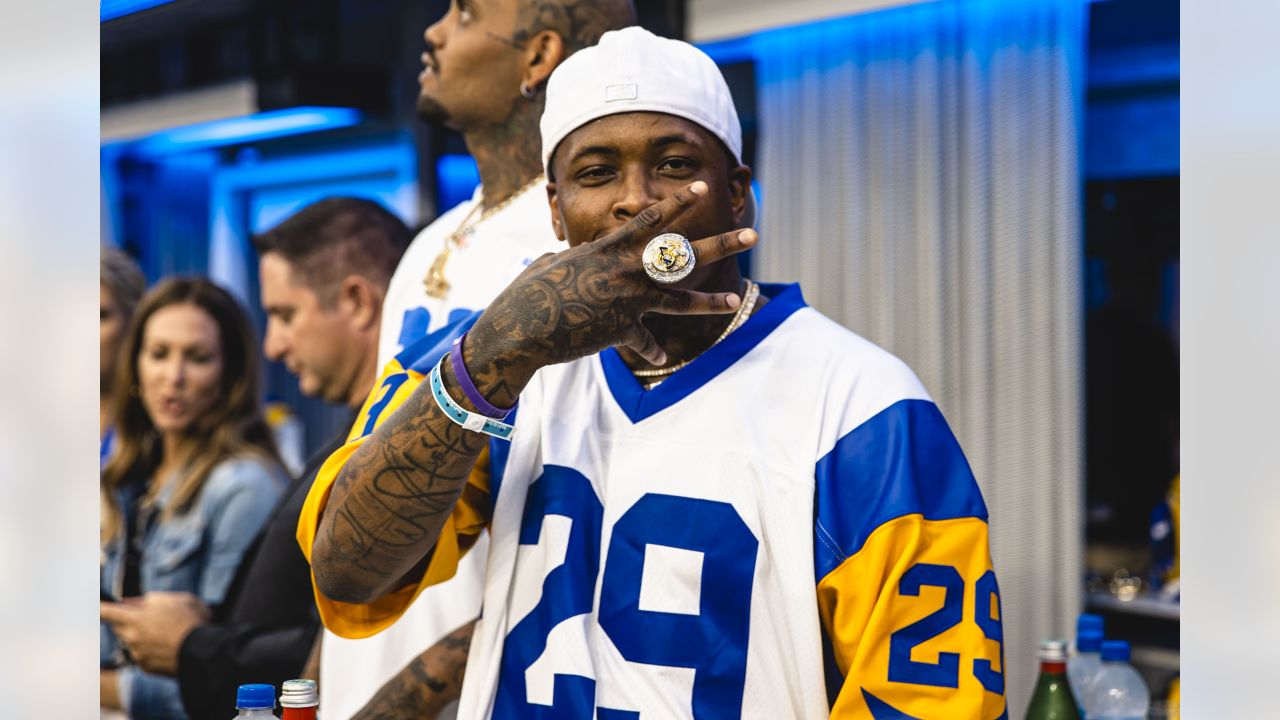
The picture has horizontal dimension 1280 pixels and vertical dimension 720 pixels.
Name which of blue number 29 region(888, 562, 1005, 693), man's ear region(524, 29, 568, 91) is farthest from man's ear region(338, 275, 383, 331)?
blue number 29 region(888, 562, 1005, 693)

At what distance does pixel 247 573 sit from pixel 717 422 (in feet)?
5.57

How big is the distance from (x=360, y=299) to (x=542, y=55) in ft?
3.52

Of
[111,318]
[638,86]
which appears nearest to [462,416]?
[638,86]

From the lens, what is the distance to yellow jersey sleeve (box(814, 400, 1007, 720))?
3.98 ft

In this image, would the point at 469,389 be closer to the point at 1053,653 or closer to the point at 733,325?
the point at 733,325

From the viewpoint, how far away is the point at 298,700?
1242mm

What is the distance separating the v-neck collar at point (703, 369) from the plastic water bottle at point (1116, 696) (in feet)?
3.62

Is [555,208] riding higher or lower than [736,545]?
higher

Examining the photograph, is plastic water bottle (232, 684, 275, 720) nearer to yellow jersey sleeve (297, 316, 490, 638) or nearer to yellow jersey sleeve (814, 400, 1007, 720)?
yellow jersey sleeve (297, 316, 490, 638)

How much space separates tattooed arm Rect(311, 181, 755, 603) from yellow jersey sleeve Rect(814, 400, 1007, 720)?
0.67 ft

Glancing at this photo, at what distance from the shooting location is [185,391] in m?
3.41
